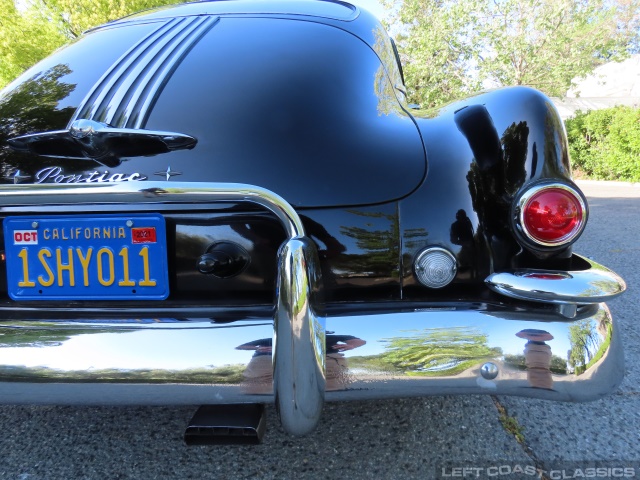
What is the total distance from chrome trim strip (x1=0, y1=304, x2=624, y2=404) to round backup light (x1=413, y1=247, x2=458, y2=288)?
4.6 inches

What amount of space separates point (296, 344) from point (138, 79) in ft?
3.49

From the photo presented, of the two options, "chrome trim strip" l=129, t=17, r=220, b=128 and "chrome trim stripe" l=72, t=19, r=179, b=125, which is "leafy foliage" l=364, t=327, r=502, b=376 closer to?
"chrome trim strip" l=129, t=17, r=220, b=128

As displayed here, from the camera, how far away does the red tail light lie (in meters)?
1.36

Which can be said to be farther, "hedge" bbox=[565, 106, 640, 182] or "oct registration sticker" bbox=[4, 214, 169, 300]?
"hedge" bbox=[565, 106, 640, 182]

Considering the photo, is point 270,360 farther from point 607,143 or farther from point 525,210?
point 607,143

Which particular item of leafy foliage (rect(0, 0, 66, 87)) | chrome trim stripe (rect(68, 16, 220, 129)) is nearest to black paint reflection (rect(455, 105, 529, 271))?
chrome trim stripe (rect(68, 16, 220, 129))

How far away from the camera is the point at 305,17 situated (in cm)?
212

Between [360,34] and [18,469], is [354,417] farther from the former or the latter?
[360,34]

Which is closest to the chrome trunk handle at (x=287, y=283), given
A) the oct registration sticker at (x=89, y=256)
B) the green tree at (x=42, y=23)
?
the oct registration sticker at (x=89, y=256)

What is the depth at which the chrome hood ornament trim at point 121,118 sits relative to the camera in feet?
4.64

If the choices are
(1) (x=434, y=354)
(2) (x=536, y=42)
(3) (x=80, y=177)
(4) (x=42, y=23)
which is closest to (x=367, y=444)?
(1) (x=434, y=354)

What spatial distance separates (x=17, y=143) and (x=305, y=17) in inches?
49.5

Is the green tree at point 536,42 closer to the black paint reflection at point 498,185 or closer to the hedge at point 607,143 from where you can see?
the hedge at point 607,143

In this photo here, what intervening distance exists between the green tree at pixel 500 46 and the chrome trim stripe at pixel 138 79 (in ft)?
43.1
